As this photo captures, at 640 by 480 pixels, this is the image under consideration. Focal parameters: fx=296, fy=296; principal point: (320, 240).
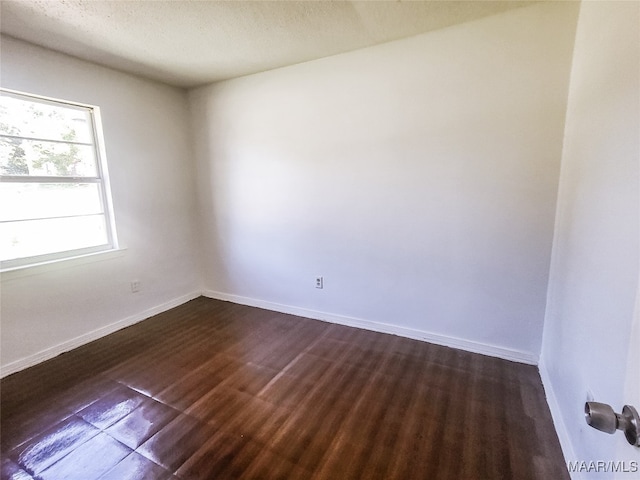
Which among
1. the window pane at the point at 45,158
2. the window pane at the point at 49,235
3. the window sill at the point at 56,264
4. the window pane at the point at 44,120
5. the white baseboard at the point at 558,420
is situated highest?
the window pane at the point at 44,120

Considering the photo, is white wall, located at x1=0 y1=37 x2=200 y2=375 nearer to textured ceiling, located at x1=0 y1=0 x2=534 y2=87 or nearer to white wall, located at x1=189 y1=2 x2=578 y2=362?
textured ceiling, located at x1=0 y1=0 x2=534 y2=87

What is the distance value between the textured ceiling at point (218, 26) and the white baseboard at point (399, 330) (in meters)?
2.43

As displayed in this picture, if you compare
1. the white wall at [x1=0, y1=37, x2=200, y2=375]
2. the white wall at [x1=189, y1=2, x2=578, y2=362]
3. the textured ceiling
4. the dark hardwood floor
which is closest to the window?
the white wall at [x1=0, y1=37, x2=200, y2=375]

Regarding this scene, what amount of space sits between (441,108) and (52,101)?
3195 mm

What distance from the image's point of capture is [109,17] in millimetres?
1937

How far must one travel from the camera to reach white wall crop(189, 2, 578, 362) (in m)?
2.06

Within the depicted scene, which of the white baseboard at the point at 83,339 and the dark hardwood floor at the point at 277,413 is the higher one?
the white baseboard at the point at 83,339

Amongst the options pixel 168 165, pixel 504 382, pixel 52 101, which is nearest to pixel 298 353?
pixel 504 382

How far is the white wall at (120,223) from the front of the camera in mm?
2297

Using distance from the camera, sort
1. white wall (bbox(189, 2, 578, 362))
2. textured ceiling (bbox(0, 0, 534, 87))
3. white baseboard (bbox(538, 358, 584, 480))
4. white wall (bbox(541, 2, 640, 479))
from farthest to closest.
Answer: white wall (bbox(189, 2, 578, 362))
textured ceiling (bbox(0, 0, 534, 87))
white baseboard (bbox(538, 358, 584, 480))
white wall (bbox(541, 2, 640, 479))

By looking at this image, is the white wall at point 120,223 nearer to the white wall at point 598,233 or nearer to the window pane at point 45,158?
the window pane at point 45,158

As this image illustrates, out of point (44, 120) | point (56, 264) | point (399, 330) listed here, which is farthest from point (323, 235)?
point (44, 120)

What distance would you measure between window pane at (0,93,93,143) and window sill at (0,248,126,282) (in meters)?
1.02

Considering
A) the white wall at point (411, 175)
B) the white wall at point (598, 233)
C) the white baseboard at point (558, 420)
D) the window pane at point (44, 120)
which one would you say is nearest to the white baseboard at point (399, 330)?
the white wall at point (411, 175)
